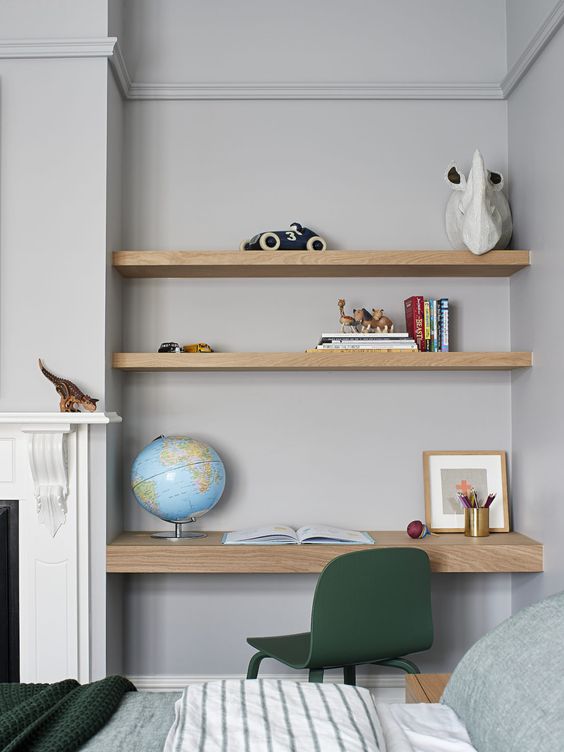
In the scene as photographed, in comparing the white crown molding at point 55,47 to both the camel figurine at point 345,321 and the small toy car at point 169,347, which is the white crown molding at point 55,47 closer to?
the small toy car at point 169,347

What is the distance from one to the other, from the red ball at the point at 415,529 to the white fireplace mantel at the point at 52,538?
1.12 meters

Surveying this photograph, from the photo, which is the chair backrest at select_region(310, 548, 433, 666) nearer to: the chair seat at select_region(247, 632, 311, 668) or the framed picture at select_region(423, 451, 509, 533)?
the chair seat at select_region(247, 632, 311, 668)

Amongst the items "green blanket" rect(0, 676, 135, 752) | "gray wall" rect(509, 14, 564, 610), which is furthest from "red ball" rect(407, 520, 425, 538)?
"green blanket" rect(0, 676, 135, 752)

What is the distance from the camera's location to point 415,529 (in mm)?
2875

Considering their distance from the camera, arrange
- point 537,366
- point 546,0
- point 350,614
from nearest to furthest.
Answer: point 350,614 → point 546,0 → point 537,366

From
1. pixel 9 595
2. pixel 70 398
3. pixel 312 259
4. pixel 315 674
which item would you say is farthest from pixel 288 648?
pixel 312 259

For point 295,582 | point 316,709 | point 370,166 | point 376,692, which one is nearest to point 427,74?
point 370,166

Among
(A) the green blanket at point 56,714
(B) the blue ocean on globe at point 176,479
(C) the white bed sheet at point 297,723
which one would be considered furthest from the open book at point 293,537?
(C) the white bed sheet at point 297,723

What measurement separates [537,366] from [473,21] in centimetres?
140

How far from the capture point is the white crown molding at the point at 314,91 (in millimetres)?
3133

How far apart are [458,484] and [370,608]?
831 millimetres

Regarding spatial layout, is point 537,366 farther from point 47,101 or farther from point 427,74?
point 47,101

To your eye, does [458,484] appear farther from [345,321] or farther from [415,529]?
[345,321]

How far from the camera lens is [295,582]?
124 inches
